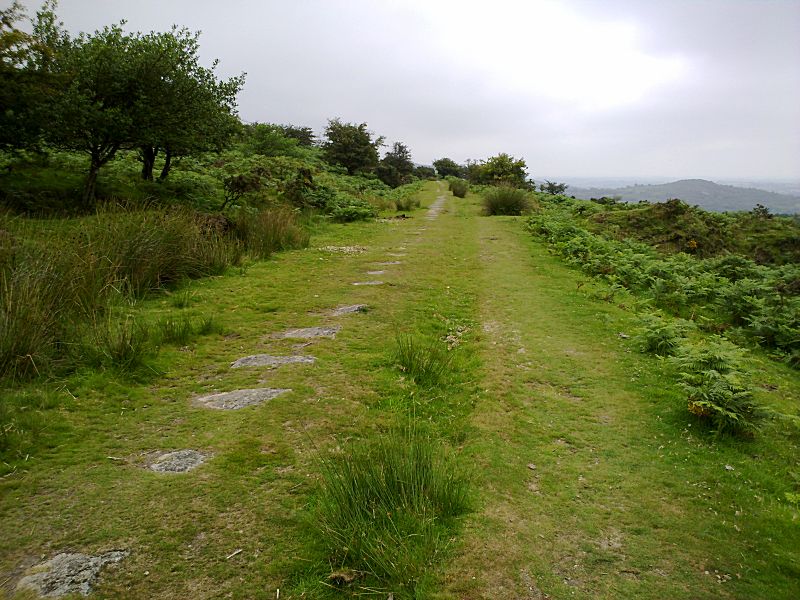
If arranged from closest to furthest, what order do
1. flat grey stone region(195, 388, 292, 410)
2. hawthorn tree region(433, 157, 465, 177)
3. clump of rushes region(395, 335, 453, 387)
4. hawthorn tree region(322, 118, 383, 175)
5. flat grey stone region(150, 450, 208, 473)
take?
flat grey stone region(150, 450, 208, 473) < flat grey stone region(195, 388, 292, 410) < clump of rushes region(395, 335, 453, 387) < hawthorn tree region(322, 118, 383, 175) < hawthorn tree region(433, 157, 465, 177)

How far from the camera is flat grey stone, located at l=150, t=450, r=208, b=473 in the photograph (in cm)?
305

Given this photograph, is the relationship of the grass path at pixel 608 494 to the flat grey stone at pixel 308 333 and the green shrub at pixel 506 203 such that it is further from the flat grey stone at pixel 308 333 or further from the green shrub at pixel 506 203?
the green shrub at pixel 506 203

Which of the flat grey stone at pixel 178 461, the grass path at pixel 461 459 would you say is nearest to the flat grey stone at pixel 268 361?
the grass path at pixel 461 459

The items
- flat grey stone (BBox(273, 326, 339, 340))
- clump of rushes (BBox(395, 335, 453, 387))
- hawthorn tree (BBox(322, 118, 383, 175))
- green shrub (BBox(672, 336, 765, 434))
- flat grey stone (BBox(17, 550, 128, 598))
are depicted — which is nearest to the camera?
flat grey stone (BBox(17, 550, 128, 598))

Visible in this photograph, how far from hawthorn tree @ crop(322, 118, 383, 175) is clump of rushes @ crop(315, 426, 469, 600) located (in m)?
30.6

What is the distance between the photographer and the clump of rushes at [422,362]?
470cm

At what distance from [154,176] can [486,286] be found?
10.9 metres

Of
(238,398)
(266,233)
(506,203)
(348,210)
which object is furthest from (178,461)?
(506,203)

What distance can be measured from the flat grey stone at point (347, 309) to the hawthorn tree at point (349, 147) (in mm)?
26419

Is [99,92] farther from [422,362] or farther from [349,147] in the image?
[349,147]

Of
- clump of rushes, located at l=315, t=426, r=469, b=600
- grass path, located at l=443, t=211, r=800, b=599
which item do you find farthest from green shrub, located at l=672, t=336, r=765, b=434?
clump of rushes, located at l=315, t=426, r=469, b=600

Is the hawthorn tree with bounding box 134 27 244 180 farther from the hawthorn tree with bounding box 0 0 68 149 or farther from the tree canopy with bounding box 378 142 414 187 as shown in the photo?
the tree canopy with bounding box 378 142 414 187

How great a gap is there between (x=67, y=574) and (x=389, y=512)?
1.60 metres

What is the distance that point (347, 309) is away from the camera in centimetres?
670
